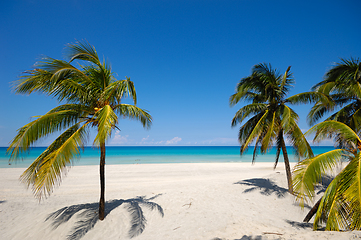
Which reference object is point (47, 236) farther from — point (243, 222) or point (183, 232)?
point (243, 222)

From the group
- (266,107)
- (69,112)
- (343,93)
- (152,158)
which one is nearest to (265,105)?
(266,107)

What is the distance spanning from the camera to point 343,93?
832cm

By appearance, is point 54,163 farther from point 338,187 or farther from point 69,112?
point 338,187

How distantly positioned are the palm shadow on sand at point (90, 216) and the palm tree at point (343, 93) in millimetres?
7742

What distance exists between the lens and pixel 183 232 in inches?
211

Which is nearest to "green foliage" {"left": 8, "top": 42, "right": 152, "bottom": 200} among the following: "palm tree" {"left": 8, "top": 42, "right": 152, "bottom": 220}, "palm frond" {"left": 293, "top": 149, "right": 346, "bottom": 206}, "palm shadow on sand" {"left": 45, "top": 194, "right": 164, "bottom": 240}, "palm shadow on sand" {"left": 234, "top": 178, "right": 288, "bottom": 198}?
"palm tree" {"left": 8, "top": 42, "right": 152, "bottom": 220}

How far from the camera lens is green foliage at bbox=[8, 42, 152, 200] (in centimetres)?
425

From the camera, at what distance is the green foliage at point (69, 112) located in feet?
13.9

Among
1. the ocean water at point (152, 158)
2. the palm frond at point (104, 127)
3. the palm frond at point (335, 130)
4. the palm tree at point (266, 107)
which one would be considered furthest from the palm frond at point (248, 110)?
the palm frond at point (104, 127)

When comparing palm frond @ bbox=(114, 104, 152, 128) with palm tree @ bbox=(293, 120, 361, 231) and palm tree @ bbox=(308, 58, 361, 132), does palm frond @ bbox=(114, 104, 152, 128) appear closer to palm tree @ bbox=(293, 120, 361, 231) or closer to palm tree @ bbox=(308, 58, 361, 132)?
palm tree @ bbox=(293, 120, 361, 231)

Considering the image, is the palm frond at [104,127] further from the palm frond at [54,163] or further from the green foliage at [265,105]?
the green foliage at [265,105]

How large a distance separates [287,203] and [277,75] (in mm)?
5780

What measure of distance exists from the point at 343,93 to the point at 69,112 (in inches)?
445

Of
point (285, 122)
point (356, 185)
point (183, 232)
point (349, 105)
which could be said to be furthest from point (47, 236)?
point (349, 105)
